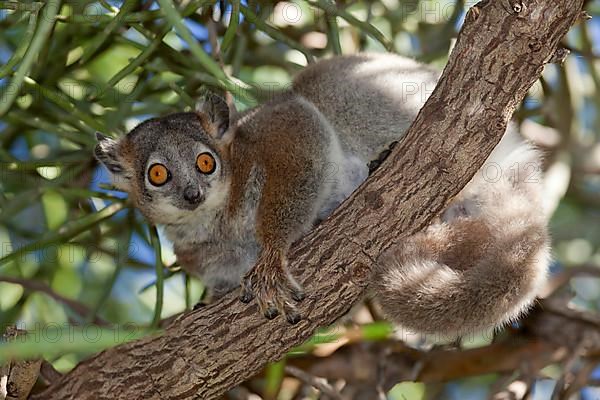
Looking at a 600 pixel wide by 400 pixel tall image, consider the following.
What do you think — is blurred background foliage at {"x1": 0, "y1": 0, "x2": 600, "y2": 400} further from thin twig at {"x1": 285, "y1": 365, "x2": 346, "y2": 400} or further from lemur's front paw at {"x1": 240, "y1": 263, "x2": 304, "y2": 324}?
lemur's front paw at {"x1": 240, "y1": 263, "x2": 304, "y2": 324}

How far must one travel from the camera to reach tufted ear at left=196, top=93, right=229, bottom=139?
3.77m

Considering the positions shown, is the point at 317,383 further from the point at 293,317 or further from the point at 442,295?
the point at 442,295

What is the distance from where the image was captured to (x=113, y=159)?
3795 mm

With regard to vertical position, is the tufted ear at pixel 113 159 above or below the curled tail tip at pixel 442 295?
above

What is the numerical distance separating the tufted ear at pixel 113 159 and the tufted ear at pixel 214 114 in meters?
0.41

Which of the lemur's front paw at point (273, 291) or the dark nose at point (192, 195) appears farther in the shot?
the dark nose at point (192, 195)

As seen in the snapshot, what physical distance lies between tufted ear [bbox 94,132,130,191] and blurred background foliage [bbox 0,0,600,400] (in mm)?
91

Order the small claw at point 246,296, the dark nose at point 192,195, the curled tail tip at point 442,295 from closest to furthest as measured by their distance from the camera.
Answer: the curled tail tip at point 442,295
the small claw at point 246,296
the dark nose at point 192,195

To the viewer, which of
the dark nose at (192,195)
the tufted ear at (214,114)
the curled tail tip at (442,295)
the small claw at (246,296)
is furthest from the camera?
the tufted ear at (214,114)

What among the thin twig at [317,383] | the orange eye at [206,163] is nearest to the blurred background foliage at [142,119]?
the thin twig at [317,383]

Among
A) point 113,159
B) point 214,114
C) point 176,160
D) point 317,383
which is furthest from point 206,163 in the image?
point 317,383

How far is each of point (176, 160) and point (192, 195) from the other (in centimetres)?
22

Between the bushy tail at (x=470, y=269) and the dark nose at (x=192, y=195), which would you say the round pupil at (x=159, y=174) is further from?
the bushy tail at (x=470, y=269)

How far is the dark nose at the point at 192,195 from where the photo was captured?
355 cm
